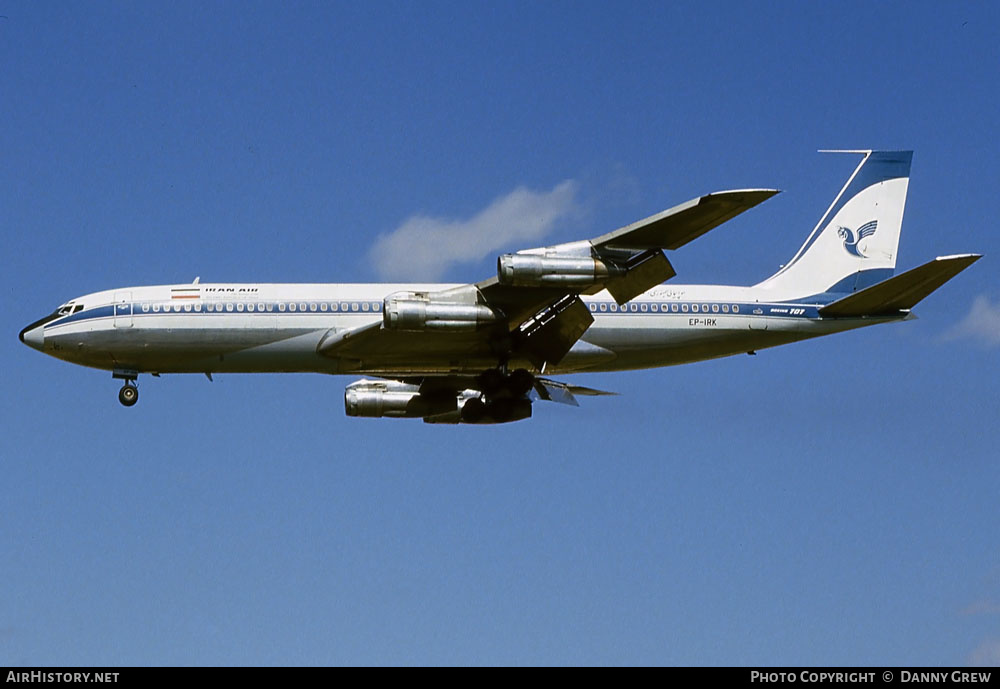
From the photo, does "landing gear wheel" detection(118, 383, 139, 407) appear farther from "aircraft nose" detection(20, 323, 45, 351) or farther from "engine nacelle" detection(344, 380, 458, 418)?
"engine nacelle" detection(344, 380, 458, 418)

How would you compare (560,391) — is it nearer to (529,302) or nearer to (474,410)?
(474,410)

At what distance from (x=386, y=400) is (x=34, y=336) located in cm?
1222

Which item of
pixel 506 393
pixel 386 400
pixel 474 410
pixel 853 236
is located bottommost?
pixel 474 410

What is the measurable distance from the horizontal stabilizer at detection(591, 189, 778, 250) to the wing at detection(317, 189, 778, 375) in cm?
3

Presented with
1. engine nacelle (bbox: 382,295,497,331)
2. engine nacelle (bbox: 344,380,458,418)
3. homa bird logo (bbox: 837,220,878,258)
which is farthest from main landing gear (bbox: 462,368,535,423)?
homa bird logo (bbox: 837,220,878,258)

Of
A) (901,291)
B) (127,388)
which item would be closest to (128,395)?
(127,388)

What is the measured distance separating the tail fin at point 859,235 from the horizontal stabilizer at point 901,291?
189 centimetres

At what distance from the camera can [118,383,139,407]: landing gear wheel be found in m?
43.3

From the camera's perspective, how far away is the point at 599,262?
120 feet

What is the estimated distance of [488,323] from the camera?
1543 inches

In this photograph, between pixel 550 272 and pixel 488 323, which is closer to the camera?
pixel 550 272

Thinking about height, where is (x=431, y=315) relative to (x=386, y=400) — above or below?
above
